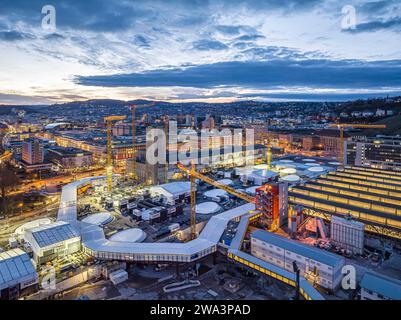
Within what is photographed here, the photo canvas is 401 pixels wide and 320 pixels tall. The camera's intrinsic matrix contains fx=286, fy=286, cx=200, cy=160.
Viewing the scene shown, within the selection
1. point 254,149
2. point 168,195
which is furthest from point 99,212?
point 254,149

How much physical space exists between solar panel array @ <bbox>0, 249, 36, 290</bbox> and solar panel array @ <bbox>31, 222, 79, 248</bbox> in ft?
4.69

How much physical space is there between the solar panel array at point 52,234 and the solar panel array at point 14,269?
4.69 ft

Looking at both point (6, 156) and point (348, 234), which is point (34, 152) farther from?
point (348, 234)

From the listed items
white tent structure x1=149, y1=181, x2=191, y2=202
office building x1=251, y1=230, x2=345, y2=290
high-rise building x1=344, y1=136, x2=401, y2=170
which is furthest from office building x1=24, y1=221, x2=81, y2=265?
high-rise building x1=344, y1=136, x2=401, y2=170

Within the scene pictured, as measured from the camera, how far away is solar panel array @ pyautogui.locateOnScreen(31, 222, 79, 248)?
45.5 ft

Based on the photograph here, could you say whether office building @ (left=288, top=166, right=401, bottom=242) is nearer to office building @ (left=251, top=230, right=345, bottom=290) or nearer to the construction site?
the construction site

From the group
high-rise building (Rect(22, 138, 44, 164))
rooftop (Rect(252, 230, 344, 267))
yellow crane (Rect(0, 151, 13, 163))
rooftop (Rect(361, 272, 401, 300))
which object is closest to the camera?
rooftop (Rect(361, 272, 401, 300))

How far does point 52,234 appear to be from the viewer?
14.4 m

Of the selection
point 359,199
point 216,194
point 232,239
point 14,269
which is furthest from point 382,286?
point 216,194

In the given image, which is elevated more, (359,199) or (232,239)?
(359,199)

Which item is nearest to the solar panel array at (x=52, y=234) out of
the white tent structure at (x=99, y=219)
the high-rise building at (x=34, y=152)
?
the white tent structure at (x=99, y=219)

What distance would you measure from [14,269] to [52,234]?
2861mm
